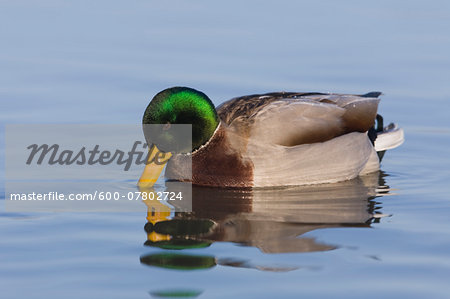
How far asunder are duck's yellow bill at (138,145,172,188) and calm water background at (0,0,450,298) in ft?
0.66

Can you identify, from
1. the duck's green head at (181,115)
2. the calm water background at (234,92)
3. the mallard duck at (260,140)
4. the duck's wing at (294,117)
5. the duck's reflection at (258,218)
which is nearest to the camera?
the calm water background at (234,92)

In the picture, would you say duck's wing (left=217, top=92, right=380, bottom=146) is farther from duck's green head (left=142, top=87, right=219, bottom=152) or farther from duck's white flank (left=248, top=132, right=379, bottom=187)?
duck's green head (left=142, top=87, right=219, bottom=152)

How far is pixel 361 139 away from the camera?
9.36 metres

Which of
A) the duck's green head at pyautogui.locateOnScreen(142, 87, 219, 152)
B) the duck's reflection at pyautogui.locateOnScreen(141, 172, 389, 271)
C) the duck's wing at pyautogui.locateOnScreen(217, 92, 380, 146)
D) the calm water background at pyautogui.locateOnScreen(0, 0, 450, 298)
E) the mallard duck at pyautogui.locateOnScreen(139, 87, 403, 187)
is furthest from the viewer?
the duck's wing at pyautogui.locateOnScreen(217, 92, 380, 146)

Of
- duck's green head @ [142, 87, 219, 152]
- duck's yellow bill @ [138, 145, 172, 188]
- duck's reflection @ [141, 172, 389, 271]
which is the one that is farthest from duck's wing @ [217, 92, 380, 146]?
duck's yellow bill @ [138, 145, 172, 188]

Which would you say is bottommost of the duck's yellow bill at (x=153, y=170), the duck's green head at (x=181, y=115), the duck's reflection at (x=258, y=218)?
the duck's reflection at (x=258, y=218)

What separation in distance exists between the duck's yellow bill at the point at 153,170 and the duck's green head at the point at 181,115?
14cm

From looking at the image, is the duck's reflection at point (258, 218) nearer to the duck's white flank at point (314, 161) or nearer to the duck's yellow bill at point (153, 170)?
the duck's white flank at point (314, 161)

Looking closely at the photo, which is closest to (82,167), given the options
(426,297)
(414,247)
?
(414,247)

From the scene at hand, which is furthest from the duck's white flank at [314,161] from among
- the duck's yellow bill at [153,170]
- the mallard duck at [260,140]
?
the duck's yellow bill at [153,170]

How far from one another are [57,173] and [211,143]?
1.55 meters

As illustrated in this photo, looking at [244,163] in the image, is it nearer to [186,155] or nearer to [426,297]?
[186,155]

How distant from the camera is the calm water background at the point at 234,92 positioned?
6105 millimetres

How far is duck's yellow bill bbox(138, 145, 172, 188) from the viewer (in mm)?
8641
